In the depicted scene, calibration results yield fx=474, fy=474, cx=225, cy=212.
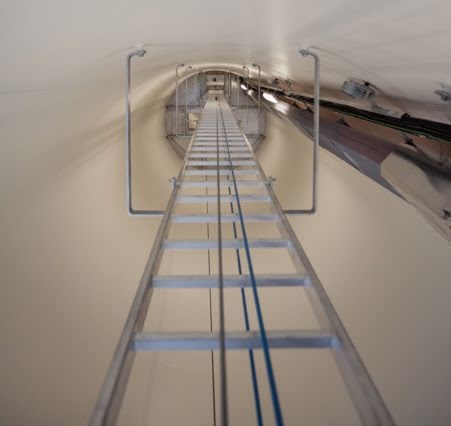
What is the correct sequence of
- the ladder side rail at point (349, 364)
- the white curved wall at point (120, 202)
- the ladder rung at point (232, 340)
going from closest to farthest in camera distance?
the ladder side rail at point (349, 364), the ladder rung at point (232, 340), the white curved wall at point (120, 202)

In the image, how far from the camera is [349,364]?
141cm

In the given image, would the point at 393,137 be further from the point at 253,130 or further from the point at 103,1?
the point at 253,130

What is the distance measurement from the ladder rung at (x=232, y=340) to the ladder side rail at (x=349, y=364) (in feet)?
0.16

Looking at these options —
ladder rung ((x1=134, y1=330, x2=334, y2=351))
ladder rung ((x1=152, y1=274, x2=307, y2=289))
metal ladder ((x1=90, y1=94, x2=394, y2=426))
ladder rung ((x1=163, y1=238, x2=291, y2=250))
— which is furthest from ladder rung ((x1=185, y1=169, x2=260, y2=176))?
ladder rung ((x1=134, y1=330, x2=334, y2=351))

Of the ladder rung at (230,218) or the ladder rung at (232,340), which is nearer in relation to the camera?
the ladder rung at (232,340)

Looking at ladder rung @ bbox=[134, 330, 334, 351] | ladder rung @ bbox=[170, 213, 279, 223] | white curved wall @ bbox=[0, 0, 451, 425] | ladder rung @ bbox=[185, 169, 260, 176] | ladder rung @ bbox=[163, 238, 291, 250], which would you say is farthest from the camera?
ladder rung @ bbox=[185, 169, 260, 176]

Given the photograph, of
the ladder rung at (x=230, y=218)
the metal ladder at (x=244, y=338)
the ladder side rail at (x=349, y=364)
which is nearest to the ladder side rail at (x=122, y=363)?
the metal ladder at (x=244, y=338)

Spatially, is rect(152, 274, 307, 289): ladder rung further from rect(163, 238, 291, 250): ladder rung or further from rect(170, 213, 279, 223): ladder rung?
rect(170, 213, 279, 223): ladder rung

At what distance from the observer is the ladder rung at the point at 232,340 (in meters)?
1.56

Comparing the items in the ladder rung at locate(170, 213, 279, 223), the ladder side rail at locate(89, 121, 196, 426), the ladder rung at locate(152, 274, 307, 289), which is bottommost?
the ladder side rail at locate(89, 121, 196, 426)

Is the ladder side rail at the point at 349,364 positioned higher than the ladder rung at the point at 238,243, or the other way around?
the ladder rung at the point at 238,243

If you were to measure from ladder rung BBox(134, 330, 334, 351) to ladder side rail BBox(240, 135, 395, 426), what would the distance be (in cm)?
5

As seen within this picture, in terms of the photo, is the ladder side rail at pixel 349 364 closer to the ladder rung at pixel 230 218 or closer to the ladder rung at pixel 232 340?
the ladder rung at pixel 232 340

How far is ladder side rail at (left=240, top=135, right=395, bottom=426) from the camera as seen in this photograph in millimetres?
1215
